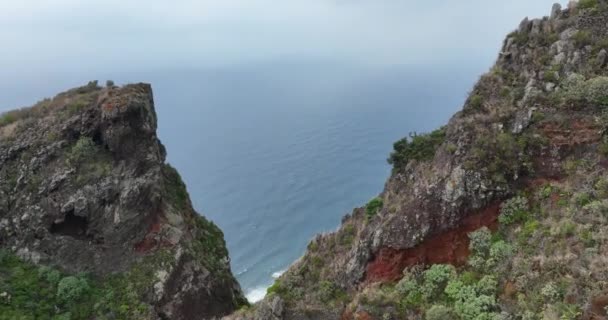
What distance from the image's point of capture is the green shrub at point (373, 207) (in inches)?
1017

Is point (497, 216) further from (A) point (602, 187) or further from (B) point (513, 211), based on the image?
(A) point (602, 187)

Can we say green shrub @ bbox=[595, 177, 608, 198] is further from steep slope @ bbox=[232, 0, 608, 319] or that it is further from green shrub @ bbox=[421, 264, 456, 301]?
green shrub @ bbox=[421, 264, 456, 301]

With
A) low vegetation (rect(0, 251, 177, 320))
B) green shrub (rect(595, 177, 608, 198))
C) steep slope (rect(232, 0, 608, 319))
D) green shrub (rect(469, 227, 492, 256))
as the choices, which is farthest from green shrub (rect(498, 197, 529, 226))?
low vegetation (rect(0, 251, 177, 320))

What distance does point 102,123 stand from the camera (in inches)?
1189

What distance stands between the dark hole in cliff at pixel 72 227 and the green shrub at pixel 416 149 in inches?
710

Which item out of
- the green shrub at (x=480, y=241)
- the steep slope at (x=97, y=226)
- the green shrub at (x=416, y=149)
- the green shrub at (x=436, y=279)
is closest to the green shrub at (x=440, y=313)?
the green shrub at (x=436, y=279)

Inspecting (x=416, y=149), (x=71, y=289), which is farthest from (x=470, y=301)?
(x=71, y=289)

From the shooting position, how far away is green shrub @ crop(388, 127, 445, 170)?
27.2 m

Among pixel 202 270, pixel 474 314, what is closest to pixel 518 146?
pixel 474 314

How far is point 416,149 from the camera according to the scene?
27812 millimetres

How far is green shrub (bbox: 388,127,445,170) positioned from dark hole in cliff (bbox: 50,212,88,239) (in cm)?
1804

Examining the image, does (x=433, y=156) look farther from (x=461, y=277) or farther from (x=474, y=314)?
(x=474, y=314)

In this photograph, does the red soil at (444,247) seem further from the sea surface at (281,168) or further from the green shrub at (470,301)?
the sea surface at (281,168)

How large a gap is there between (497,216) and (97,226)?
2134cm
